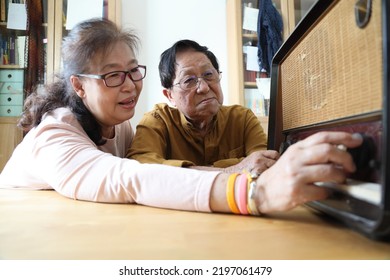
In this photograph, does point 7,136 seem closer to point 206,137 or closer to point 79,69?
point 79,69

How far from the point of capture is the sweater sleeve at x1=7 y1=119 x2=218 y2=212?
22.4 inches

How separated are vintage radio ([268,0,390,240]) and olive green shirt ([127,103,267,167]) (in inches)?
20.7

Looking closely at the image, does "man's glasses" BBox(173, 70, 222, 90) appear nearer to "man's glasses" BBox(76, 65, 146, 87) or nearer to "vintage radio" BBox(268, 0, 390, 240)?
"man's glasses" BBox(76, 65, 146, 87)

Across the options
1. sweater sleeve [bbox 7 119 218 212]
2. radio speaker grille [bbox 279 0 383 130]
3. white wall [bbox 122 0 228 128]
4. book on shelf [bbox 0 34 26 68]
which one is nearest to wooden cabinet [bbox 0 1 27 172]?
book on shelf [bbox 0 34 26 68]

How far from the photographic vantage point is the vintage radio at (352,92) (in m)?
0.36

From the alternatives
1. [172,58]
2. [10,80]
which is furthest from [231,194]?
[10,80]

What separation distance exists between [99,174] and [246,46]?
7.50ft

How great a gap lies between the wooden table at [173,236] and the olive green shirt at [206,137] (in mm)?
624

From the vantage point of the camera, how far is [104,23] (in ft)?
3.55

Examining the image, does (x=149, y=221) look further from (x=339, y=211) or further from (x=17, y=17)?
(x=17, y=17)

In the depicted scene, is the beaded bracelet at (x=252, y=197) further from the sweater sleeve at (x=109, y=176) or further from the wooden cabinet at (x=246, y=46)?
the wooden cabinet at (x=246, y=46)
